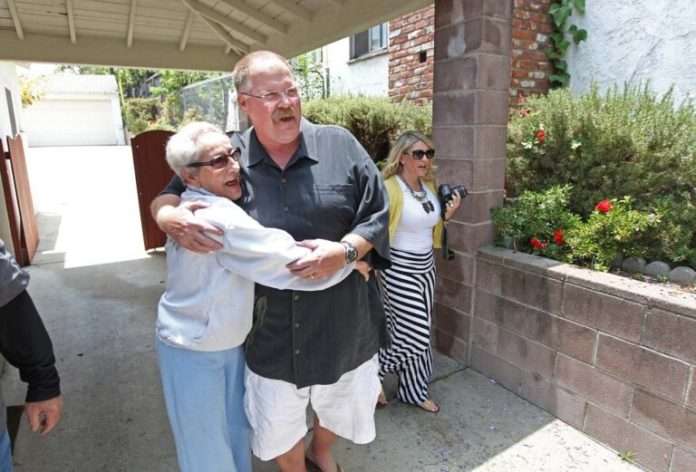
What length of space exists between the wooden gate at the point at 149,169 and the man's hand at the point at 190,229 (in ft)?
16.5

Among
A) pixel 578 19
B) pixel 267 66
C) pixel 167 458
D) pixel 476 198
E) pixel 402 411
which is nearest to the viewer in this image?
pixel 267 66

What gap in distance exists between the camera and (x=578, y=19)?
529 cm

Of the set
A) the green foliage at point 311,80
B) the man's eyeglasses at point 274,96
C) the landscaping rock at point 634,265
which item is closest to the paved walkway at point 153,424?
the landscaping rock at point 634,265

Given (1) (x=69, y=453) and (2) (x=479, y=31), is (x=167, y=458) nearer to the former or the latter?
(1) (x=69, y=453)

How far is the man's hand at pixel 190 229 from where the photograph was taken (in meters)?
1.48

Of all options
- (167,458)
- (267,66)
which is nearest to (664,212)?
(267,66)

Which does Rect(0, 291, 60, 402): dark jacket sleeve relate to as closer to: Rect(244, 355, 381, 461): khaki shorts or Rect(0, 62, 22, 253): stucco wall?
Rect(244, 355, 381, 461): khaki shorts

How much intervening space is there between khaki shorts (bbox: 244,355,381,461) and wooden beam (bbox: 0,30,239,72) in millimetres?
4743

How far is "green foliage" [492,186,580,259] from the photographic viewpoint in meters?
2.86

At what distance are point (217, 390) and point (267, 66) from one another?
3.78 feet

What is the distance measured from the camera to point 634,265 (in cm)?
262

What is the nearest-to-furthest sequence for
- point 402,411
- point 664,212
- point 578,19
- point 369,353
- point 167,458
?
point 369,353, point 167,458, point 664,212, point 402,411, point 578,19

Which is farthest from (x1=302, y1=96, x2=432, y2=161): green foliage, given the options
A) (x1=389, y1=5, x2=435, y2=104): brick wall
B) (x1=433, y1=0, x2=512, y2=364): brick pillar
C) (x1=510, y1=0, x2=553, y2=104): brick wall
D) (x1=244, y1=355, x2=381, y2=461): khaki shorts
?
(x1=244, y1=355, x2=381, y2=461): khaki shorts

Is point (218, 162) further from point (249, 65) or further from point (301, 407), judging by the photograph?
point (301, 407)
